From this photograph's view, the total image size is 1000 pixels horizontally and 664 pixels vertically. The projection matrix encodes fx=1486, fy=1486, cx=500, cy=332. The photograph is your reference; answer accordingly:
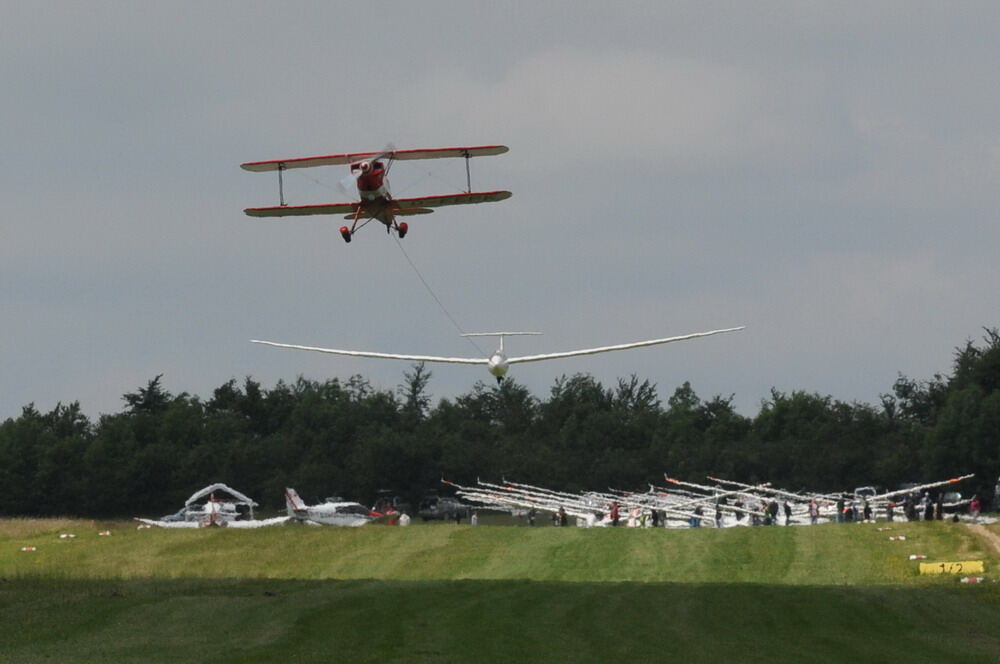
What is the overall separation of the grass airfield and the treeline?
163ft

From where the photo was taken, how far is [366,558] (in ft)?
175

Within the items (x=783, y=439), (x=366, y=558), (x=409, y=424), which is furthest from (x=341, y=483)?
(x=366, y=558)

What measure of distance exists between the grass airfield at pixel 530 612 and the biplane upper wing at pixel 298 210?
36.4ft

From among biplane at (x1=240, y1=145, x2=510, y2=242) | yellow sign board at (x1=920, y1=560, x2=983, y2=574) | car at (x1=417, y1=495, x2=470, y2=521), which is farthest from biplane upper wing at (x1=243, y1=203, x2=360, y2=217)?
car at (x1=417, y1=495, x2=470, y2=521)

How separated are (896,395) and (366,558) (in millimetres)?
84792

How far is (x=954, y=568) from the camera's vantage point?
4309cm

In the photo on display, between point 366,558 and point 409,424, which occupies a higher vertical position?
point 409,424

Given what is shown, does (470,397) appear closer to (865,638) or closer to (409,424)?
(409,424)

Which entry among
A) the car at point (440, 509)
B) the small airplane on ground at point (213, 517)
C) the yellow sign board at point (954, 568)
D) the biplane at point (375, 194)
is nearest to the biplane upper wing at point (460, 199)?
the biplane at point (375, 194)

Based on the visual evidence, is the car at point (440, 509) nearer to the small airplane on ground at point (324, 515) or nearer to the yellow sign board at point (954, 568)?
the small airplane on ground at point (324, 515)

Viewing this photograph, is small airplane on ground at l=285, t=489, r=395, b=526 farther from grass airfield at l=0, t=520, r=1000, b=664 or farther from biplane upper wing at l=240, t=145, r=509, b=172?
biplane upper wing at l=240, t=145, r=509, b=172

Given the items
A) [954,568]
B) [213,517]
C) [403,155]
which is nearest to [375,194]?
[403,155]

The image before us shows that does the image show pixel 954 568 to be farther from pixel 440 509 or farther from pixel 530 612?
pixel 440 509

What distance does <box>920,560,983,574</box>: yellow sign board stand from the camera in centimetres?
4234
